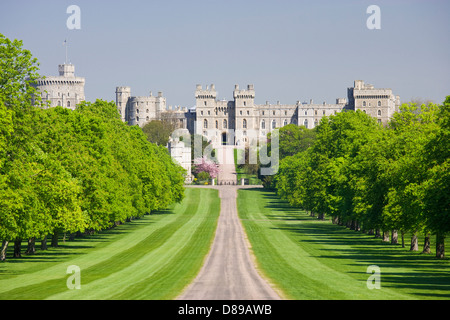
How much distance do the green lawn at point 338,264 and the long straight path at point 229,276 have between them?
85cm

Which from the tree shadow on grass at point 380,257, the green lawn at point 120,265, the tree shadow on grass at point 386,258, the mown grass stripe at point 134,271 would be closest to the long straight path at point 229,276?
the green lawn at point 120,265

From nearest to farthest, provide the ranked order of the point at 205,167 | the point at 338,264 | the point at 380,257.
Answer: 1. the point at 338,264
2. the point at 380,257
3. the point at 205,167

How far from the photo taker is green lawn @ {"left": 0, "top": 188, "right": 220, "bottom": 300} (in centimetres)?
3117

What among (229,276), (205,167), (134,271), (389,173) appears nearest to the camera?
(229,276)

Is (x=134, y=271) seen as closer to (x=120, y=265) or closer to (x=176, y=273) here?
(x=176, y=273)

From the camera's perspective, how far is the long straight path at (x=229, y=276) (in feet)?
94.1

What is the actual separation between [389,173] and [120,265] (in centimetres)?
2125

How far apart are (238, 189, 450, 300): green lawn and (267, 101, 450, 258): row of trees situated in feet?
6.53

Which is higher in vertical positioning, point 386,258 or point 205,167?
point 205,167

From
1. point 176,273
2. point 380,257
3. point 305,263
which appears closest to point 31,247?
point 176,273

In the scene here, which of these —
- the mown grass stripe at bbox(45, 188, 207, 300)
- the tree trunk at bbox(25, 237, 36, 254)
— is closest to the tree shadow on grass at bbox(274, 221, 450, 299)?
the mown grass stripe at bbox(45, 188, 207, 300)

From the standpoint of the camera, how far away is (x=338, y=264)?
45.8 metres

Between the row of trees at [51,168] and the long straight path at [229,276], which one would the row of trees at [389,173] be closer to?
the long straight path at [229,276]
